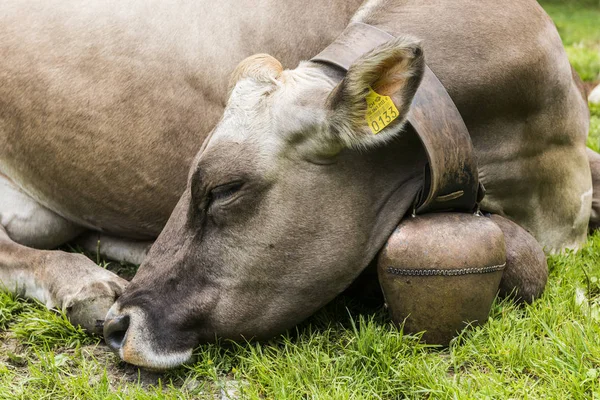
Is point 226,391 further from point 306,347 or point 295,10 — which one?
point 295,10

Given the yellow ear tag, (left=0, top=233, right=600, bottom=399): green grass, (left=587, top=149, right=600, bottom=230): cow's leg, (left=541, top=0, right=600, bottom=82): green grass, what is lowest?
(left=541, top=0, right=600, bottom=82): green grass

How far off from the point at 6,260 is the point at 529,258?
249cm

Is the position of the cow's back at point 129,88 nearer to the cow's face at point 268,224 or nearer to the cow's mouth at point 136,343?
the cow's face at point 268,224

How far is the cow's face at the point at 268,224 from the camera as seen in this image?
3.25m

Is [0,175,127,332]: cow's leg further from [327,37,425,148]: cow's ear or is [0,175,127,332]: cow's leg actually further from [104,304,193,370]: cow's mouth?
[327,37,425,148]: cow's ear

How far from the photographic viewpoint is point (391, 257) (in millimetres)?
3283

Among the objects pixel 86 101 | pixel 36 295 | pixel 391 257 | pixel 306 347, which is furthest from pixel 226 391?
pixel 86 101

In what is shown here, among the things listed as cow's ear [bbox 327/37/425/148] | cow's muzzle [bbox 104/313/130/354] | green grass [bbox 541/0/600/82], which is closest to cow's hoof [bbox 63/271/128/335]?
cow's muzzle [bbox 104/313/130/354]

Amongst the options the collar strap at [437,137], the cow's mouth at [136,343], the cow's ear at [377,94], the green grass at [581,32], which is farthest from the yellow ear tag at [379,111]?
the green grass at [581,32]

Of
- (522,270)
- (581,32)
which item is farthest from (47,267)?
(581,32)

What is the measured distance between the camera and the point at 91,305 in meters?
3.62

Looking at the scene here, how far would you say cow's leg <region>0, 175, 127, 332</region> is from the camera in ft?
12.0

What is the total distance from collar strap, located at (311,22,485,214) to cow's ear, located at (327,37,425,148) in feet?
0.45

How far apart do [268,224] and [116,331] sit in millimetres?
752
